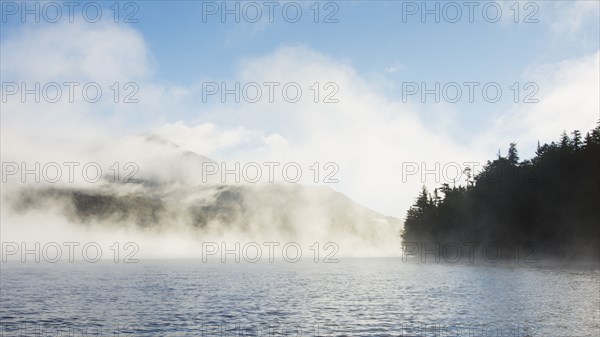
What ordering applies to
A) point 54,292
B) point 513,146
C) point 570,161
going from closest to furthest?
1. point 54,292
2. point 570,161
3. point 513,146

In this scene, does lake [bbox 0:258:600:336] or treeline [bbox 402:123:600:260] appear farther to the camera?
treeline [bbox 402:123:600:260]

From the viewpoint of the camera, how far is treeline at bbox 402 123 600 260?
108 metres

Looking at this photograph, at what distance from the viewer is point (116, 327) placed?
37.1m

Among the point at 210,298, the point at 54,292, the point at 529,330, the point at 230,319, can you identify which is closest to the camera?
the point at 529,330

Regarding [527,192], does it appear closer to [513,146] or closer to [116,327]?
[513,146]

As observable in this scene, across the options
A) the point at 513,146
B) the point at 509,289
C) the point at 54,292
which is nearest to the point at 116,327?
the point at 54,292

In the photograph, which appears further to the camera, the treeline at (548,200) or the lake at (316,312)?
the treeline at (548,200)

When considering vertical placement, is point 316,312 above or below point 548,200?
below

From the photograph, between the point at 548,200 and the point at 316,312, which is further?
the point at 548,200

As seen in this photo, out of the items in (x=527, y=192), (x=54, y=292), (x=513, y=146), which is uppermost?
(x=513, y=146)

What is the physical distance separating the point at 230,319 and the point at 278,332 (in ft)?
23.9

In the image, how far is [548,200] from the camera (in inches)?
4747

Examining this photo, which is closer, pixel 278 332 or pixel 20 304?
pixel 278 332

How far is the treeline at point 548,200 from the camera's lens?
107875mm
